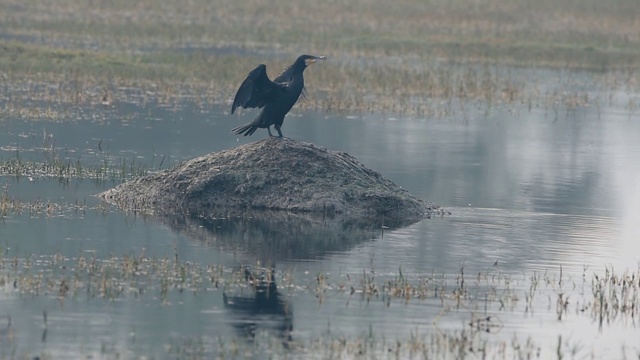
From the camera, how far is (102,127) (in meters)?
28.3

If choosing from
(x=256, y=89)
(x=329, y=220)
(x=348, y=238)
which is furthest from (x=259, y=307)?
(x=256, y=89)

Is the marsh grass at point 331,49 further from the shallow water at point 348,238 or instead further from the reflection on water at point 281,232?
the reflection on water at point 281,232

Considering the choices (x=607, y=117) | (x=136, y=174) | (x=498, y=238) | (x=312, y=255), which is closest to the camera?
(x=312, y=255)

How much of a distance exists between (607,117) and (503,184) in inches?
424

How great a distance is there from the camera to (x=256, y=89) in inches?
757

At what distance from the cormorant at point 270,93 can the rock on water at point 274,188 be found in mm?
494

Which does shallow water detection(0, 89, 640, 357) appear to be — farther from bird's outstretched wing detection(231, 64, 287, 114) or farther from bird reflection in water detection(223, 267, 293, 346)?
bird's outstretched wing detection(231, 64, 287, 114)

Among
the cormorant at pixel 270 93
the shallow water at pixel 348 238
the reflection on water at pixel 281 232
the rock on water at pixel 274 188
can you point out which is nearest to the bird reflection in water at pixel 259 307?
the shallow water at pixel 348 238

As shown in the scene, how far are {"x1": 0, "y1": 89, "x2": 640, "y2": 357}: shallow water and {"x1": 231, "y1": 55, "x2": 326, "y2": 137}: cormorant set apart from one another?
→ 4.81 feet

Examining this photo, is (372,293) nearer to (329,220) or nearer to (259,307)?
(259,307)

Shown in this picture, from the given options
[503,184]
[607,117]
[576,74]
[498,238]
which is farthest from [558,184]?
[576,74]

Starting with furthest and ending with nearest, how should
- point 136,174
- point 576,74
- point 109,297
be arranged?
point 576,74 < point 136,174 < point 109,297

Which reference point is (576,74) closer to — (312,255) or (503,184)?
(503,184)

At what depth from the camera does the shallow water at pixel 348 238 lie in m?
13.1
